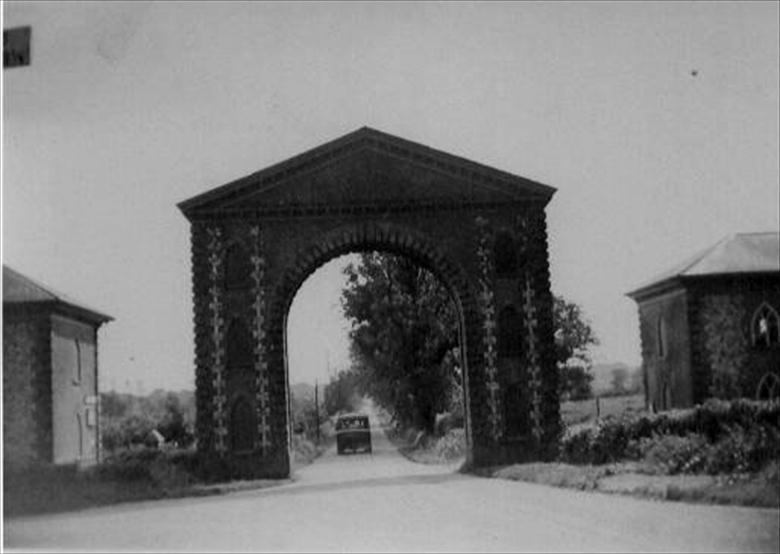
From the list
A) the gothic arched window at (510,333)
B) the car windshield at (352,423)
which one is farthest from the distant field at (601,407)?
the car windshield at (352,423)

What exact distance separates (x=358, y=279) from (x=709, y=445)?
12.5 feet

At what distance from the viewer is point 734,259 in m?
7.27

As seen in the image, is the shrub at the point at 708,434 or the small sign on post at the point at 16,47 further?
the small sign on post at the point at 16,47

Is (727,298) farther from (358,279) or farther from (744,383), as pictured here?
(358,279)

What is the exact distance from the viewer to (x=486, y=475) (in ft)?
28.8

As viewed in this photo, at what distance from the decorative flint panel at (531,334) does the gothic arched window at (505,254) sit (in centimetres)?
14

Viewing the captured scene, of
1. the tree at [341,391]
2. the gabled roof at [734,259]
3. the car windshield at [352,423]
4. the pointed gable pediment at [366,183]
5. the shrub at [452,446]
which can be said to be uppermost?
the pointed gable pediment at [366,183]

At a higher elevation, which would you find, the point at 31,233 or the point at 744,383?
the point at 31,233

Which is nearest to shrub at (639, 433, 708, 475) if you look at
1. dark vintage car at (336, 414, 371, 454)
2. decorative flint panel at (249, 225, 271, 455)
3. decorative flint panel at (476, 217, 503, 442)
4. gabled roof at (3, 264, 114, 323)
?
decorative flint panel at (476, 217, 503, 442)

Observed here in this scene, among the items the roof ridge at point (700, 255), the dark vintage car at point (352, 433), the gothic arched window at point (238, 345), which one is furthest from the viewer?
the dark vintage car at point (352, 433)

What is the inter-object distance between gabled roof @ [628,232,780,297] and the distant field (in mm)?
891

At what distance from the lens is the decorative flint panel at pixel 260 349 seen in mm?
8898

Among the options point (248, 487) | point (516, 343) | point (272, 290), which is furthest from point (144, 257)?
point (516, 343)

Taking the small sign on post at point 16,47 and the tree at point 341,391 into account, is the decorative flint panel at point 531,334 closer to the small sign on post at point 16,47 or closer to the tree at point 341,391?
the tree at point 341,391
